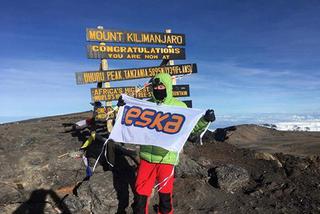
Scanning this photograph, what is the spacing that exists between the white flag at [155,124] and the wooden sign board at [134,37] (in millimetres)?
4777

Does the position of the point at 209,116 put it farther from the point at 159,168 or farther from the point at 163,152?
the point at 159,168

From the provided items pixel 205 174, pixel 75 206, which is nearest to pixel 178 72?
pixel 205 174

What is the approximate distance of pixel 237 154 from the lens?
1161 cm

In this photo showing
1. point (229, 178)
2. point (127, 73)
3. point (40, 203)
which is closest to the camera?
point (40, 203)

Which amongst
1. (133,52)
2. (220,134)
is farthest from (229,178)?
(133,52)

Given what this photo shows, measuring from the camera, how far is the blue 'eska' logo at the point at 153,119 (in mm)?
6563

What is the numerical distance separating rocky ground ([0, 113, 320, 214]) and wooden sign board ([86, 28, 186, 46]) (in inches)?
127

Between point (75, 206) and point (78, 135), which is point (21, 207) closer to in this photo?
point (75, 206)

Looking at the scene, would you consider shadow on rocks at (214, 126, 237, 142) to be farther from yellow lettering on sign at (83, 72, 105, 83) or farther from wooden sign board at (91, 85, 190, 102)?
yellow lettering on sign at (83, 72, 105, 83)

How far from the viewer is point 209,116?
6285mm

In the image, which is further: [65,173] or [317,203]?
[65,173]

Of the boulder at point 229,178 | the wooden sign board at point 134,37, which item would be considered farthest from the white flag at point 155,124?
the wooden sign board at point 134,37

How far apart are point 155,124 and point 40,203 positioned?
372 centimetres

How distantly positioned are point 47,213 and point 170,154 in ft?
11.3
